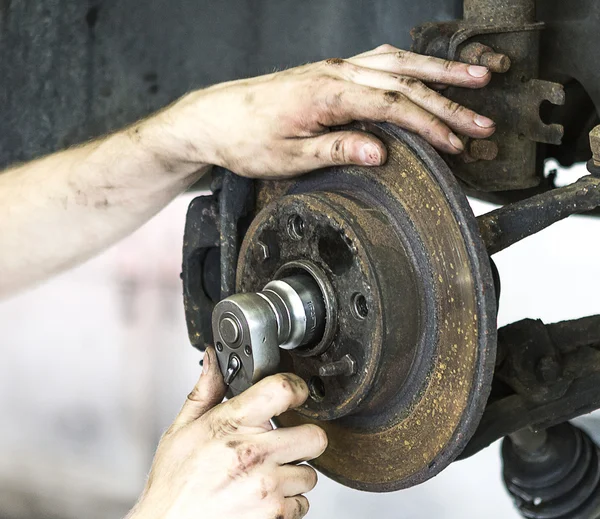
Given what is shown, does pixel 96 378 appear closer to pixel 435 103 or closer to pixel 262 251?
pixel 262 251

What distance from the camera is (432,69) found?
0.80 metres

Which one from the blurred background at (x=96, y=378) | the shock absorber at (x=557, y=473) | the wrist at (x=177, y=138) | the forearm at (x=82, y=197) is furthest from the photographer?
the blurred background at (x=96, y=378)

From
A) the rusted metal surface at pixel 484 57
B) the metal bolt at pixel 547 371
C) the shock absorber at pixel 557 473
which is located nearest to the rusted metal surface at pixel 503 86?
the rusted metal surface at pixel 484 57

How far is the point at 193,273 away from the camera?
1.08 metres

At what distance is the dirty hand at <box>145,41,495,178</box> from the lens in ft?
2.54

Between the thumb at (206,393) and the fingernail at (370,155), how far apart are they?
25 centimetres

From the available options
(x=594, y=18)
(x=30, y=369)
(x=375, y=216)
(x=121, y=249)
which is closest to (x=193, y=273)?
(x=375, y=216)

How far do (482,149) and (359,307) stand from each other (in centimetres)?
20

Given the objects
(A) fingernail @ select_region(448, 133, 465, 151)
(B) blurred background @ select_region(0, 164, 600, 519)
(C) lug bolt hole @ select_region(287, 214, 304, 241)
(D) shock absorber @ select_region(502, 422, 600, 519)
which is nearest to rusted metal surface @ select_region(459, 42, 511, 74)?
(A) fingernail @ select_region(448, 133, 465, 151)

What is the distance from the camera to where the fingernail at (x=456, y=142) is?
77cm

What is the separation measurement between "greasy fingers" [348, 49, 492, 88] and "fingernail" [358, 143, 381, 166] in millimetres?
84

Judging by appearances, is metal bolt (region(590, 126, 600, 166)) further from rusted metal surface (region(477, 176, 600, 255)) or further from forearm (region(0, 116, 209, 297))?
forearm (region(0, 116, 209, 297))

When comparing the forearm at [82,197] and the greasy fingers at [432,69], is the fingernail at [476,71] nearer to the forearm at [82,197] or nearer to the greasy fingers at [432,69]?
the greasy fingers at [432,69]

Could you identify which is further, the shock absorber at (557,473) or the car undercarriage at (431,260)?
the shock absorber at (557,473)
